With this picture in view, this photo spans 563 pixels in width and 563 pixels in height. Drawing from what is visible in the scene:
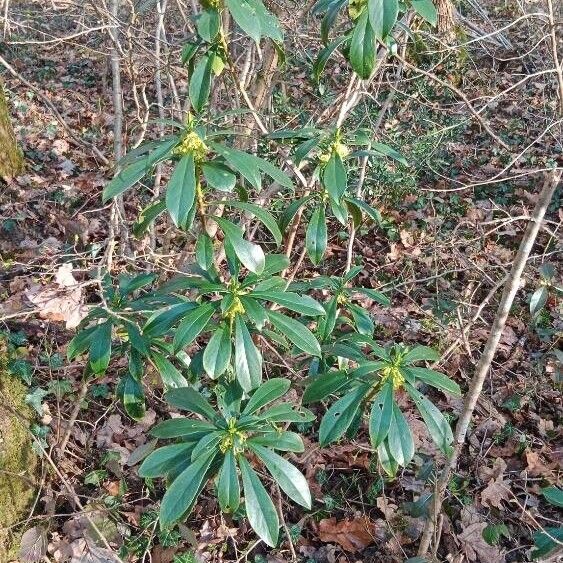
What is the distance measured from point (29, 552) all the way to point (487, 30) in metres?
5.81

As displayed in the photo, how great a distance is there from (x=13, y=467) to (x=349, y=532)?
139 cm

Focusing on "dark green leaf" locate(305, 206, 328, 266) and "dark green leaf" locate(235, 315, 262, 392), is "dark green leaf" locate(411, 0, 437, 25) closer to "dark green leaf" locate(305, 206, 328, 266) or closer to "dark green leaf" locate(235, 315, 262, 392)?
"dark green leaf" locate(305, 206, 328, 266)

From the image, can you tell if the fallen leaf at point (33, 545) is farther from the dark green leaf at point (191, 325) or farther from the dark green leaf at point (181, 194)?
the dark green leaf at point (181, 194)

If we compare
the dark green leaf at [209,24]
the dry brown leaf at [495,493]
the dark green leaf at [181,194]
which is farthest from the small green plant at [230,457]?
the dry brown leaf at [495,493]

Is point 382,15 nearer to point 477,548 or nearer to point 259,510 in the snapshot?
point 259,510

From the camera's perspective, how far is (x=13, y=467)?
7.55 feet

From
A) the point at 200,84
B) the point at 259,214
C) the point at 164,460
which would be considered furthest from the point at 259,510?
the point at 200,84

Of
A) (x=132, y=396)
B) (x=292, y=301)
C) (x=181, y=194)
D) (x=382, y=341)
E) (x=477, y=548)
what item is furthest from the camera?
(x=382, y=341)

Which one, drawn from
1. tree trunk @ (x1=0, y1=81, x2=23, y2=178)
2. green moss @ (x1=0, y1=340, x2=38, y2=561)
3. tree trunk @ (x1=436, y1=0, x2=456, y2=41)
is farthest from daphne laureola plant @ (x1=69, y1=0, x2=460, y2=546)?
tree trunk @ (x1=436, y1=0, x2=456, y2=41)

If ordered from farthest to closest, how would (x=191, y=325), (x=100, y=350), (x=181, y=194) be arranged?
1. (x=100, y=350)
2. (x=191, y=325)
3. (x=181, y=194)

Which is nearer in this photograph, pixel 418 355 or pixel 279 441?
pixel 279 441

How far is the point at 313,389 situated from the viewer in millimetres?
1682

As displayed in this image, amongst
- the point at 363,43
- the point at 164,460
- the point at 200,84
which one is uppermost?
the point at 363,43

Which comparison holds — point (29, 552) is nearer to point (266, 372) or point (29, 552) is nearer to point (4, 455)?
point (4, 455)
